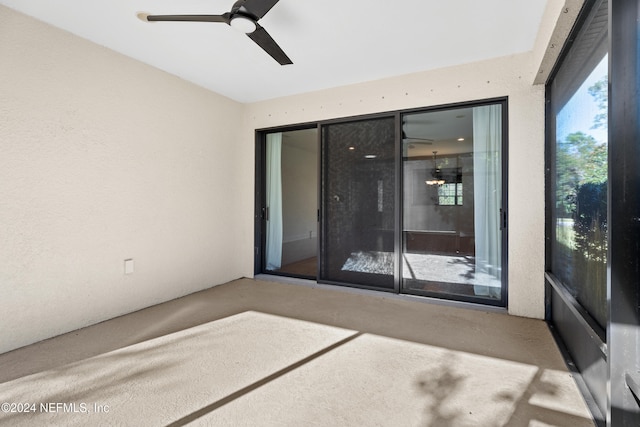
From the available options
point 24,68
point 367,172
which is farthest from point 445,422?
point 24,68

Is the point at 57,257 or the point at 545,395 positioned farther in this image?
the point at 57,257

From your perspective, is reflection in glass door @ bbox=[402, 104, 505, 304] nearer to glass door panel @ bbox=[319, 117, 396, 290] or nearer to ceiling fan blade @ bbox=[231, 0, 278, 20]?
glass door panel @ bbox=[319, 117, 396, 290]

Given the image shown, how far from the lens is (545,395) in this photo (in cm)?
166

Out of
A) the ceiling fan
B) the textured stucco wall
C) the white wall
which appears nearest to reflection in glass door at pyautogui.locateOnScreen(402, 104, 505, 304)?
the textured stucco wall

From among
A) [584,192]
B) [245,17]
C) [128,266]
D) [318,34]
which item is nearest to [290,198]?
[128,266]

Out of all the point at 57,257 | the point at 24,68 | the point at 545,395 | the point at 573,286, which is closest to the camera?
the point at 545,395

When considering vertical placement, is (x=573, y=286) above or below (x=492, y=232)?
below

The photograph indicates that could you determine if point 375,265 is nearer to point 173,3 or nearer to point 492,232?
point 492,232

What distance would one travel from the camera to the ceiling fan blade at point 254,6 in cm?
176

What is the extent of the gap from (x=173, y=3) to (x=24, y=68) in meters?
1.27

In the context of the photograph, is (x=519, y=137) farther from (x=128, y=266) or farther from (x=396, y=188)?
(x=128, y=266)

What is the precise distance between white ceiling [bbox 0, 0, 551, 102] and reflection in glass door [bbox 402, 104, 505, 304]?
0.66 m

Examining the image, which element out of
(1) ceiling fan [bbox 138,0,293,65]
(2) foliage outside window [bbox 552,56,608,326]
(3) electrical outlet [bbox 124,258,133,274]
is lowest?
(3) electrical outlet [bbox 124,258,133,274]

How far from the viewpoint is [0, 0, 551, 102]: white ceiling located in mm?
2209
